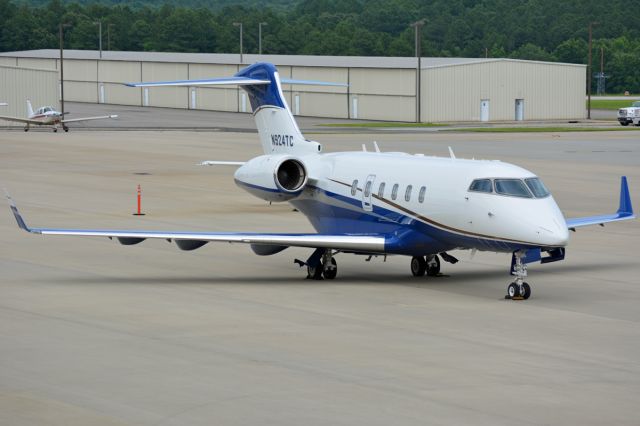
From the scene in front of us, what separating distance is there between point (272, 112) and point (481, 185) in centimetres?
861

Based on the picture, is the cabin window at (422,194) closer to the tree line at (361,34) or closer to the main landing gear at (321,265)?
the main landing gear at (321,265)

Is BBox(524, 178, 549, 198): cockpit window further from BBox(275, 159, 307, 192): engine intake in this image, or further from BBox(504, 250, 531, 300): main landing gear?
BBox(275, 159, 307, 192): engine intake

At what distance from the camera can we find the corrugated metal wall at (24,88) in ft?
308

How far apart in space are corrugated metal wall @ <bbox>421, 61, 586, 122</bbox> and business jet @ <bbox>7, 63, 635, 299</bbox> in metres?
69.9

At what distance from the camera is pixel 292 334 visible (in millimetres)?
21078

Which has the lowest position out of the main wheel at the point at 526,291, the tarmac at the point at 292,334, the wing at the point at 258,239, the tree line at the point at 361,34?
the tarmac at the point at 292,334

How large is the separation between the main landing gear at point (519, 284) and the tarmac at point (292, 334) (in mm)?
214

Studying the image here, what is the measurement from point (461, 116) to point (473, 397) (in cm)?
8576

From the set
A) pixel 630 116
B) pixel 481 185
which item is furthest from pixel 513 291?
pixel 630 116

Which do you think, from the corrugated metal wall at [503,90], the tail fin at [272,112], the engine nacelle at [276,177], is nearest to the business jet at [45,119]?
the corrugated metal wall at [503,90]

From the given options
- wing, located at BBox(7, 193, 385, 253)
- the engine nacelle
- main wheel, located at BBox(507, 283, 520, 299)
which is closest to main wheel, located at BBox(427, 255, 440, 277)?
wing, located at BBox(7, 193, 385, 253)

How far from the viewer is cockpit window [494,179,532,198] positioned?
24.5 meters

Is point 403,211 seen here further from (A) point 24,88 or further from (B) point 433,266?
(A) point 24,88

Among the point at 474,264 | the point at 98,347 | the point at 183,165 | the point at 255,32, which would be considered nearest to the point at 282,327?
the point at 98,347
